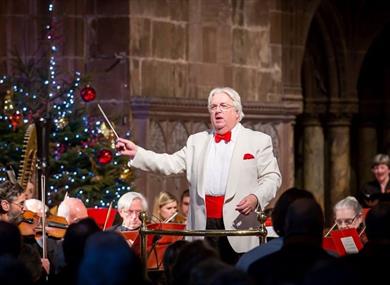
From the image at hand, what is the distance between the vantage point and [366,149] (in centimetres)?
2217

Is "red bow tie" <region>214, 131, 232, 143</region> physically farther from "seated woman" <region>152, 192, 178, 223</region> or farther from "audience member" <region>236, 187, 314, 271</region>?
"seated woman" <region>152, 192, 178, 223</region>

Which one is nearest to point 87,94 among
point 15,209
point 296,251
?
point 15,209

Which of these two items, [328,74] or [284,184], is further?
[328,74]

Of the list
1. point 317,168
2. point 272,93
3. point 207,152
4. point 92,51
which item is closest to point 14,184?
point 207,152

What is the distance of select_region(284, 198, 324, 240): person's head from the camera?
7.38m

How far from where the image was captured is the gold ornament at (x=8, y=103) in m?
14.7

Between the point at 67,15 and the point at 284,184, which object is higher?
the point at 67,15

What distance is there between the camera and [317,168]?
2133cm

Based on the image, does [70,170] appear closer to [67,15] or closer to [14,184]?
[67,15]

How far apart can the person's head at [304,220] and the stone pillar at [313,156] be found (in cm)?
1368

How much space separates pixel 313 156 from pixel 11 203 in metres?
10.9

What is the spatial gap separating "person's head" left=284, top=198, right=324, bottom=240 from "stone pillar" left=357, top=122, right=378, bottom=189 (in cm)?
1459

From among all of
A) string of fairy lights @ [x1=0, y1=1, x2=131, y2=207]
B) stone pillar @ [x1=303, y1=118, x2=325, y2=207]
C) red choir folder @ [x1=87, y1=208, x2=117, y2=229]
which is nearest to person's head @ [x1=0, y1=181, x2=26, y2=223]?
red choir folder @ [x1=87, y1=208, x2=117, y2=229]

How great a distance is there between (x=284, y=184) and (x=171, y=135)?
210 cm
